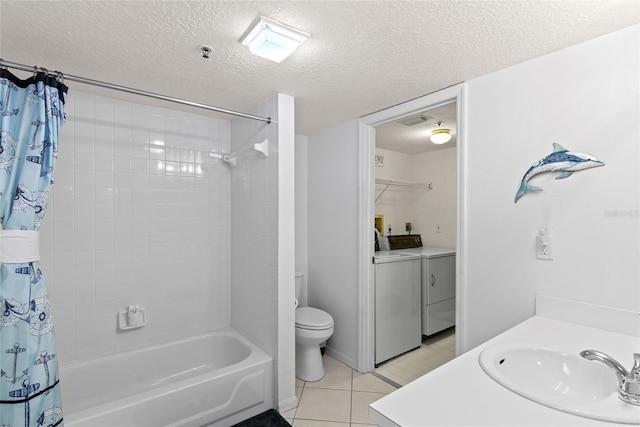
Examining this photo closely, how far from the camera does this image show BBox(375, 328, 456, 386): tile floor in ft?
8.61

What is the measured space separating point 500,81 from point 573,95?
367 mm

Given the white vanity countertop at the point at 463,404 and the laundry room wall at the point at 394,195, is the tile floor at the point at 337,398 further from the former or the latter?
the laundry room wall at the point at 394,195

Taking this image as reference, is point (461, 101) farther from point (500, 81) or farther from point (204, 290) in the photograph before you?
point (204, 290)

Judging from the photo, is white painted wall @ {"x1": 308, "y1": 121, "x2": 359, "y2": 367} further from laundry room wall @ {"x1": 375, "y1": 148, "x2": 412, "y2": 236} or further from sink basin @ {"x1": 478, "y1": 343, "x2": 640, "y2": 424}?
sink basin @ {"x1": 478, "y1": 343, "x2": 640, "y2": 424}

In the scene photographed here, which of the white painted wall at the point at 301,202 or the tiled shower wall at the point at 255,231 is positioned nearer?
the tiled shower wall at the point at 255,231

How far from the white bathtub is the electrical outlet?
1725 mm

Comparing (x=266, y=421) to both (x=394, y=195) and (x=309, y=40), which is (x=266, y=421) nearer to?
(x=309, y=40)

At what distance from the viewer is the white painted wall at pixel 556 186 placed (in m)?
1.37

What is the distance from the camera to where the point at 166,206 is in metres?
2.46

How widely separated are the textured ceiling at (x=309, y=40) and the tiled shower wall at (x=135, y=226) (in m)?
0.41

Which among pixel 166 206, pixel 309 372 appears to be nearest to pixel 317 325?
pixel 309 372

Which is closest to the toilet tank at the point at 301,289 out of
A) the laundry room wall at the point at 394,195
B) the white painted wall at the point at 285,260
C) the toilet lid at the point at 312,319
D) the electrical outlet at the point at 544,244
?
the toilet lid at the point at 312,319

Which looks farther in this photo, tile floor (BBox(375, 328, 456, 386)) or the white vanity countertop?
tile floor (BBox(375, 328, 456, 386))

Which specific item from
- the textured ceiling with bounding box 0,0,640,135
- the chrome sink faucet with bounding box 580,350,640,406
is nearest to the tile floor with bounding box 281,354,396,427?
the chrome sink faucet with bounding box 580,350,640,406
